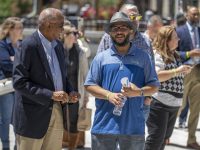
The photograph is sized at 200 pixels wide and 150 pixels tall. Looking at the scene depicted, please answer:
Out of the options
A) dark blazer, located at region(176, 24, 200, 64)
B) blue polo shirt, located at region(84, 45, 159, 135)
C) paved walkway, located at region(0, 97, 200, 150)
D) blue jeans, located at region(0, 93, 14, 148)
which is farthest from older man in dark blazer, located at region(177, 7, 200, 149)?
blue polo shirt, located at region(84, 45, 159, 135)

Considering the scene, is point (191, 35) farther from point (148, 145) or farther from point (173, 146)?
point (148, 145)

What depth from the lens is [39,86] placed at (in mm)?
5691

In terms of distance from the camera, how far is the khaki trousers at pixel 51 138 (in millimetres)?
5746

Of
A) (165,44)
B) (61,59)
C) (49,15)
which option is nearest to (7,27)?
(165,44)

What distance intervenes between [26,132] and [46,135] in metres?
0.24

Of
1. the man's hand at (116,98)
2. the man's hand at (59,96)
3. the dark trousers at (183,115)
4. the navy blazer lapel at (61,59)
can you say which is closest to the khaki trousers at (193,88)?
the dark trousers at (183,115)

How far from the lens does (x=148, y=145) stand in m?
7.24

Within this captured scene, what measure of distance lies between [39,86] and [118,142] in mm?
869

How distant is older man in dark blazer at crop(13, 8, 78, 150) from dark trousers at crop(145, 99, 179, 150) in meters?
1.63

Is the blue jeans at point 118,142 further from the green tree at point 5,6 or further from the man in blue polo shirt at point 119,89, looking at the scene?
the green tree at point 5,6

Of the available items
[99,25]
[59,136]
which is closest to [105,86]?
[59,136]

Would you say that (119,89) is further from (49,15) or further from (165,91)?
(165,91)

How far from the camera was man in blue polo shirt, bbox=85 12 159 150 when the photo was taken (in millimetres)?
5402

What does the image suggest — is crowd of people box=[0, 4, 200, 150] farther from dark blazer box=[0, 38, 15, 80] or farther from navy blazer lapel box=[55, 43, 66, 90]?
dark blazer box=[0, 38, 15, 80]
